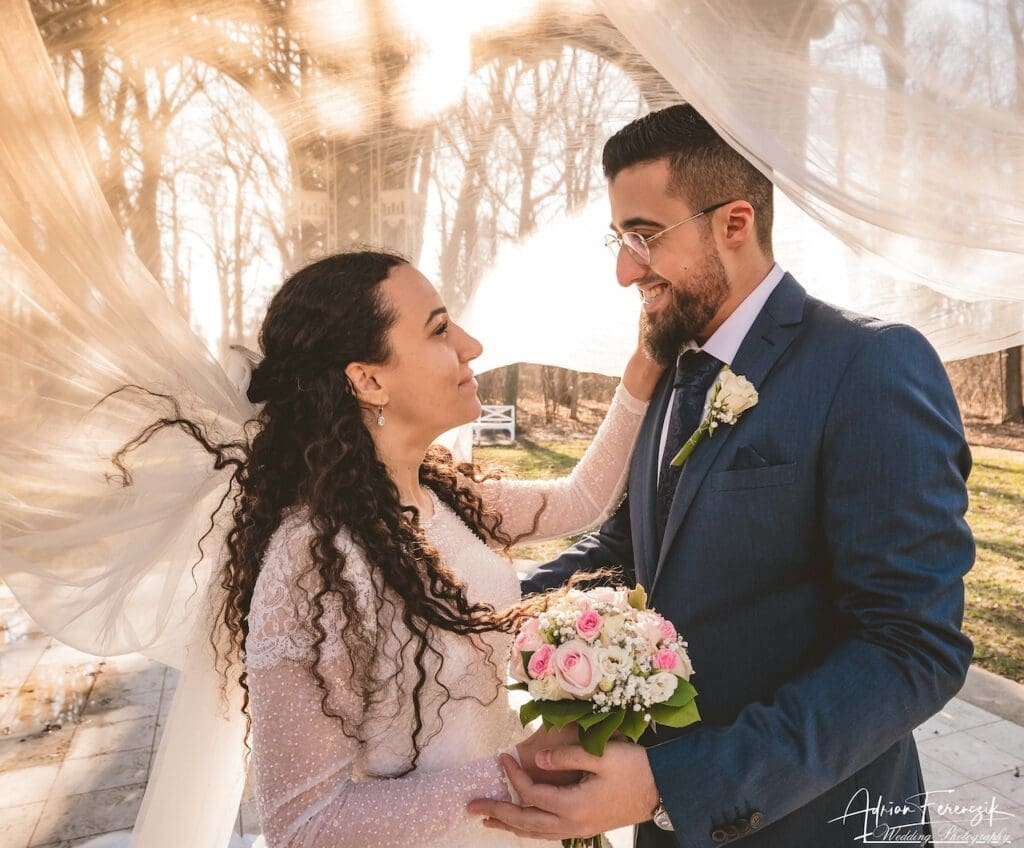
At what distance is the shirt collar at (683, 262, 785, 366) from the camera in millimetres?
2117

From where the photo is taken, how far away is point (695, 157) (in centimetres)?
213

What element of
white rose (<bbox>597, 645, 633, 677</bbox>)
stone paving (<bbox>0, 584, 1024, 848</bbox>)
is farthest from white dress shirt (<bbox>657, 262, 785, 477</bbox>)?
stone paving (<bbox>0, 584, 1024, 848</bbox>)

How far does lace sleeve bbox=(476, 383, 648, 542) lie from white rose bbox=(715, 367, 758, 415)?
2.61ft

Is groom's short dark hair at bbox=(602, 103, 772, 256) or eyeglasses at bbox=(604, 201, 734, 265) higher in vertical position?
groom's short dark hair at bbox=(602, 103, 772, 256)

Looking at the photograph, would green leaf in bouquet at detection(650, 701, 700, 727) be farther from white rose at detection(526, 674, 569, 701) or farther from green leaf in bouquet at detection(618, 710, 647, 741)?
white rose at detection(526, 674, 569, 701)

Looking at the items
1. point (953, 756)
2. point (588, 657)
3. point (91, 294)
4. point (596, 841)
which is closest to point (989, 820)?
point (953, 756)

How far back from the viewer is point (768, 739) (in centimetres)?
160

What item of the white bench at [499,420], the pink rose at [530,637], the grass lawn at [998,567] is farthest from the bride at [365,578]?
the white bench at [499,420]

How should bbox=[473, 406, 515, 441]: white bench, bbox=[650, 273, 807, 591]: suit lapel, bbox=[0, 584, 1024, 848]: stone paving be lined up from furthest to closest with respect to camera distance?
bbox=[473, 406, 515, 441]: white bench
bbox=[0, 584, 1024, 848]: stone paving
bbox=[650, 273, 807, 591]: suit lapel

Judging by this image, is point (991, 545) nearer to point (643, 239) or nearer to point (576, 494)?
point (576, 494)

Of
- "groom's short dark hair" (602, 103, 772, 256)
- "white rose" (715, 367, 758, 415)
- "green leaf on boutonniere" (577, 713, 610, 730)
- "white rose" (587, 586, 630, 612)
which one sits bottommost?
"green leaf on boutonniere" (577, 713, 610, 730)

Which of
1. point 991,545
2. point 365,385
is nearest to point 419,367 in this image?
point 365,385

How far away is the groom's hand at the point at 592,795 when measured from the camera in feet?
5.32

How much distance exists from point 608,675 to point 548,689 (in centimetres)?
14
